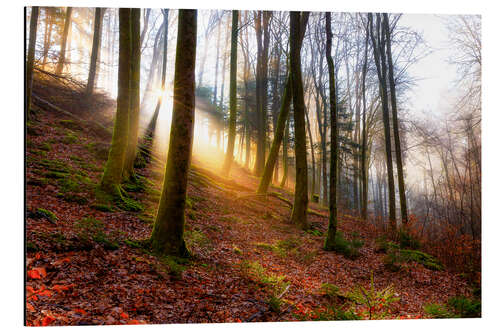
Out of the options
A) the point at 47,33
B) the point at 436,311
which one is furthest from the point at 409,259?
the point at 47,33

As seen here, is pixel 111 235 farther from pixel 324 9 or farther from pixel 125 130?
pixel 324 9

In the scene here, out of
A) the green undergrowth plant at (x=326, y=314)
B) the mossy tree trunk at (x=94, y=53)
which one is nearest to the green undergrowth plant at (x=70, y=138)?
the mossy tree trunk at (x=94, y=53)

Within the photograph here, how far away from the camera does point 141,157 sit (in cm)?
699

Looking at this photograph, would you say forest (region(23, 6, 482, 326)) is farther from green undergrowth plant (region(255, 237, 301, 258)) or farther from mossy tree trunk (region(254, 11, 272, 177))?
mossy tree trunk (region(254, 11, 272, 177))

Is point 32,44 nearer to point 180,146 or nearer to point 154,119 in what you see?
point 180,146

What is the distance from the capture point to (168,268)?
321 centimetres

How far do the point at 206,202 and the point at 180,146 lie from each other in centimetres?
293

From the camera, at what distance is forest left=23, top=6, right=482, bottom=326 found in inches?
114

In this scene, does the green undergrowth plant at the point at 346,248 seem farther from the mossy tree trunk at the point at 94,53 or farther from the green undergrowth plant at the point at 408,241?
the mossy tree trunk at the point at 94,53

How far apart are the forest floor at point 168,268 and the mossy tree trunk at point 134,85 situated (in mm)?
515

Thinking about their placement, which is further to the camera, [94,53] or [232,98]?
[232,98]
